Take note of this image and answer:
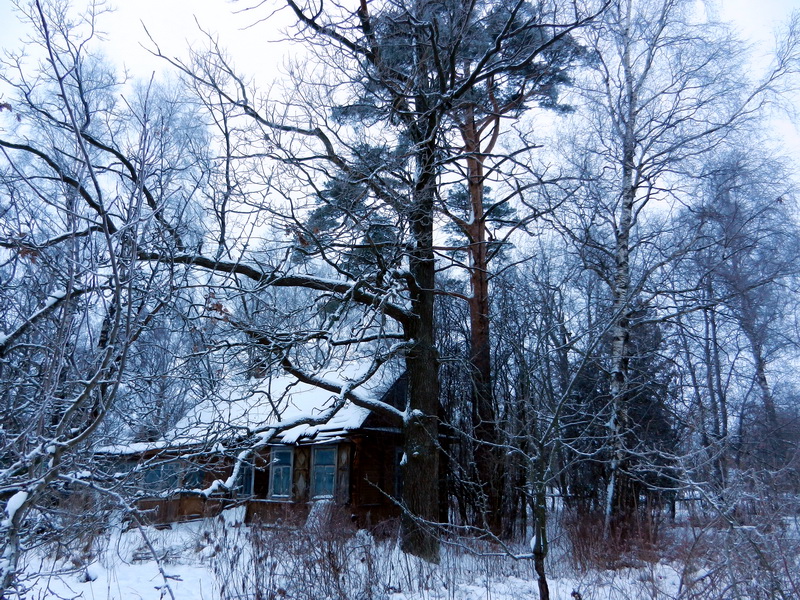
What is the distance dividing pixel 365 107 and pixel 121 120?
3051 millimetres

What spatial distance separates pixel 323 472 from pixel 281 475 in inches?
71.3

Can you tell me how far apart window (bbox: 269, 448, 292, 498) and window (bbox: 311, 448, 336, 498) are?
3.44 ft

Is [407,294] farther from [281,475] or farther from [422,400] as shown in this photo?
[281,475]

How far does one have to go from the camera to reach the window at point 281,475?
649 inches

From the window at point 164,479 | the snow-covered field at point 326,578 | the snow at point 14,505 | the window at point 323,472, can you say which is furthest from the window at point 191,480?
the window at point 323,472

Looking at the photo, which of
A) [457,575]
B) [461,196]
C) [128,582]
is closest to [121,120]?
[128,582]

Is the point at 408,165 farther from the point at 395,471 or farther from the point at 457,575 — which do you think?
the point at 395,471

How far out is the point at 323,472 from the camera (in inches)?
614

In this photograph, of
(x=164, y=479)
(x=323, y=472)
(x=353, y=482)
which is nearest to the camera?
(x=164, y=479)

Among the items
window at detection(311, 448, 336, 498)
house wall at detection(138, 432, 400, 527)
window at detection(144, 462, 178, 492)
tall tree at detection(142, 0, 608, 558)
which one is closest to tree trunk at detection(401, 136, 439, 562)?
tall tree at detection(142, 0, 608, 558)

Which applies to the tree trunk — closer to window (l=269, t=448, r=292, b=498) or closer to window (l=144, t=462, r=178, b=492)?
window (l=144, t=462, r=178, b=492)

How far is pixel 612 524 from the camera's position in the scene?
10453 millimetres

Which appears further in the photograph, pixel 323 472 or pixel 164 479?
pixel 323 472

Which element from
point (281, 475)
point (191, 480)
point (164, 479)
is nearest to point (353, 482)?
point (281, 475)
